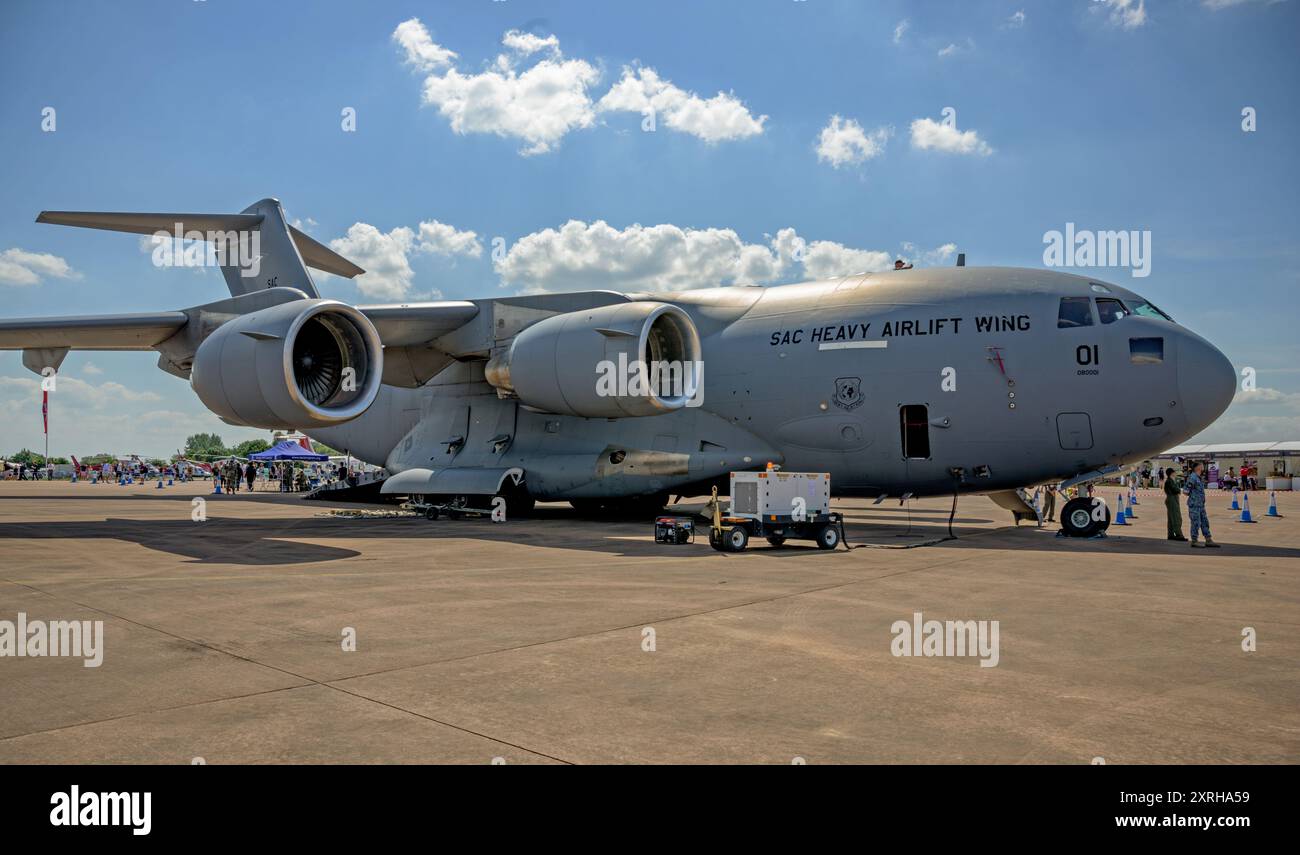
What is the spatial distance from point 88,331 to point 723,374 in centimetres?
1246

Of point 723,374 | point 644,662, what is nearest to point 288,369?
point 723,374

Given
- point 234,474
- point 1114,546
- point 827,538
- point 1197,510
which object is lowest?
point 1114,546

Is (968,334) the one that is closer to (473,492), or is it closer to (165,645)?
(473,492)

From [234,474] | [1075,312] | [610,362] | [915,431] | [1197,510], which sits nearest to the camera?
[1197,510]

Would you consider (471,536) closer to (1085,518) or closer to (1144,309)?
(1085,518)

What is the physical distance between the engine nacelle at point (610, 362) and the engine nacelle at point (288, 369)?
2.85 m

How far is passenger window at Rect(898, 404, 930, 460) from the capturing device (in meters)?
14.9

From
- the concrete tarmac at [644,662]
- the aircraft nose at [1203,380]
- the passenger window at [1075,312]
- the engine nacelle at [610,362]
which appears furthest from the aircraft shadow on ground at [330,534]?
the aircraft nose at [1203,380]

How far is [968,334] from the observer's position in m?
14.5

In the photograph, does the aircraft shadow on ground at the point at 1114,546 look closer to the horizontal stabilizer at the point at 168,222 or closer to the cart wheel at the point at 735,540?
the cart wheel at the point at 735,540

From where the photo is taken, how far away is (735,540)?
12102 millimetres

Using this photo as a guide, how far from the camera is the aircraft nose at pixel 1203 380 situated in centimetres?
1315

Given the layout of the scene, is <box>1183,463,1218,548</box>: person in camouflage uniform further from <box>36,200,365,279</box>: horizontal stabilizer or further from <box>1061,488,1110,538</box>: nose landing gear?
<box>36,200,365,279</box>: horizontal stabilizer
